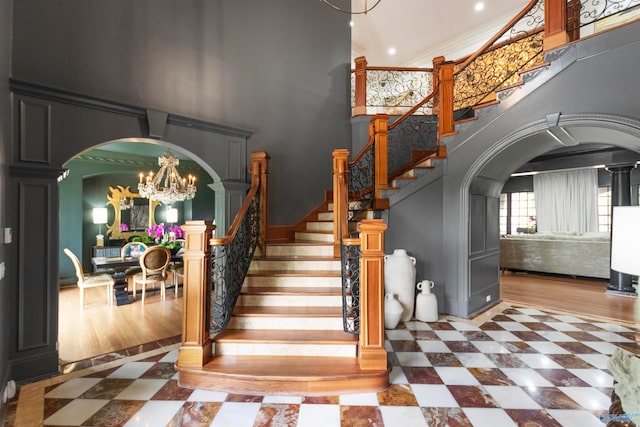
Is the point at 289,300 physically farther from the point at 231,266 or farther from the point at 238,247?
the point at 238,247

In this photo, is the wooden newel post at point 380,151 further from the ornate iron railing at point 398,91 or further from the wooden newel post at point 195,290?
the wooden newel post at point 195,290

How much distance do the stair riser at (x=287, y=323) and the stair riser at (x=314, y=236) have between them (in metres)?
1.44

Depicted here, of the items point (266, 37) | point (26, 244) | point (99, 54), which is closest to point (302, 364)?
point (26, 244)

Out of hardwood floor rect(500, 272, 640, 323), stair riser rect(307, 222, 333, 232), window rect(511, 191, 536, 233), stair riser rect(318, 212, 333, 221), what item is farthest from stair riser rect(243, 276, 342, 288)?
window rect(511, 191, 536, 233)

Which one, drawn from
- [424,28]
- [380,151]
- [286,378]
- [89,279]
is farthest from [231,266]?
[424,28]

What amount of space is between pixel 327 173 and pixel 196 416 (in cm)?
400

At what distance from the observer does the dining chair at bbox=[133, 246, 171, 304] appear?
5.07 m

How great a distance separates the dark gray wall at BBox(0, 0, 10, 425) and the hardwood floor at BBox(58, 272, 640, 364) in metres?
0.69

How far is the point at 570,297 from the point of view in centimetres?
532

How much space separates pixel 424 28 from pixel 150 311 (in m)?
8.80

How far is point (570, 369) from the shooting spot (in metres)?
2.77

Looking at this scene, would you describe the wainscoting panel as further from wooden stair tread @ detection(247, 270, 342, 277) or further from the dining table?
the dining table

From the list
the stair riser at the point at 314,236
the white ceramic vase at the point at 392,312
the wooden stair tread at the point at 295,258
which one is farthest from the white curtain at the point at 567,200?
the wooden stair tread at the point at 295,258

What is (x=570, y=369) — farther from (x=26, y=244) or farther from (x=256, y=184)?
(x=26, y=244)
